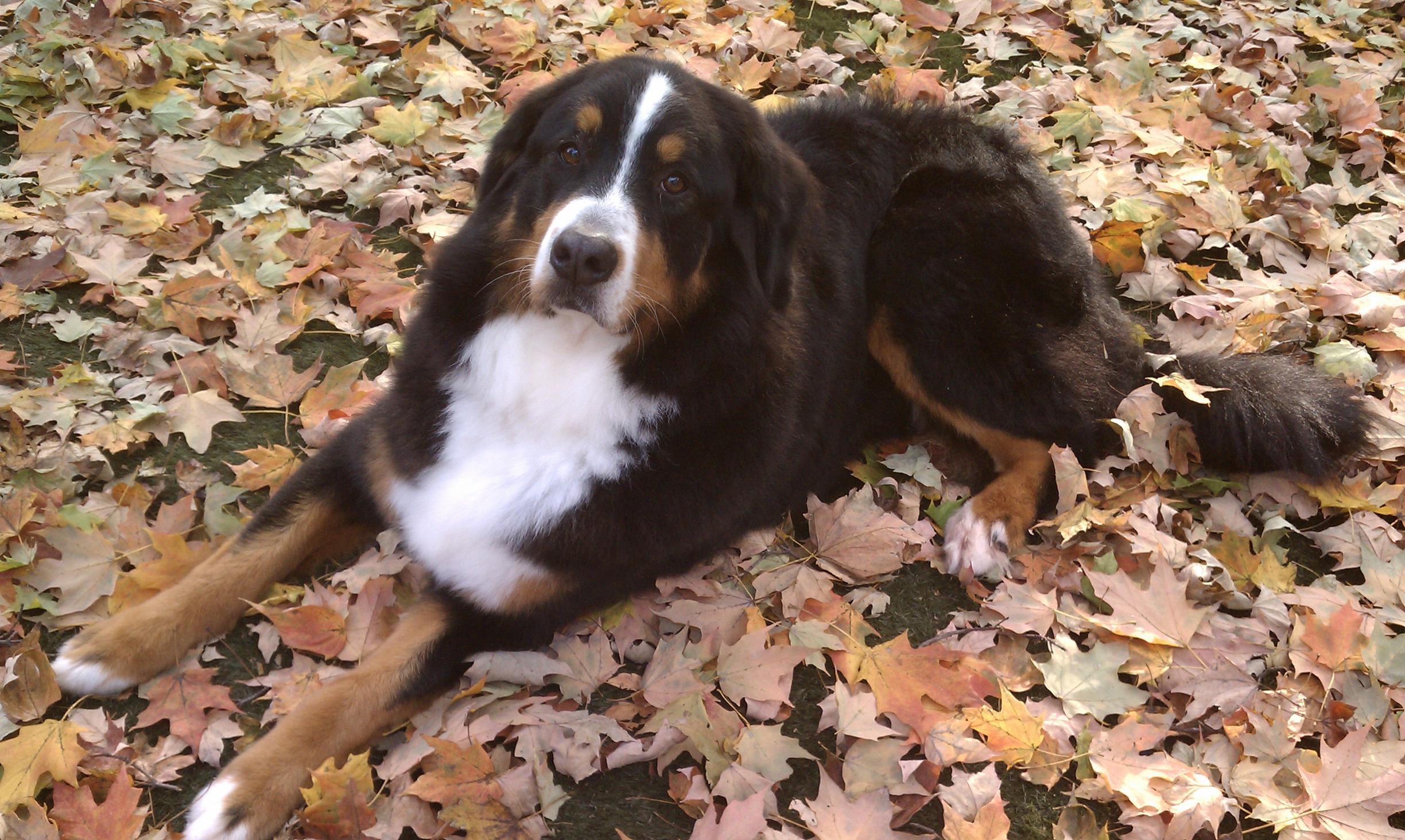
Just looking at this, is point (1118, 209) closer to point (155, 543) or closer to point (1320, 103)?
point (1320, 103)

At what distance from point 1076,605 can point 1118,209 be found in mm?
2330

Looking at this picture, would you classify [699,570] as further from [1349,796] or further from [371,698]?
[1349,796]

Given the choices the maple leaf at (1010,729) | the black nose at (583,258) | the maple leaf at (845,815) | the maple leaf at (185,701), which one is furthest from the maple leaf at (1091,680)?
the maple leaf at (185,701)

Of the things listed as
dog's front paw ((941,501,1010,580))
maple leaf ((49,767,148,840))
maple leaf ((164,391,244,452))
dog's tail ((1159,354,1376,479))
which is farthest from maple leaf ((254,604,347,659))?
dog's tail ((1159,354,1376,479))

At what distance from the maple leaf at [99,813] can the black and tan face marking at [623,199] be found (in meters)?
1.65

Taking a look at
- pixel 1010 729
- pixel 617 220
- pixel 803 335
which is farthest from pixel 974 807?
pixel 617 220

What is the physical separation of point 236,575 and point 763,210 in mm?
1978

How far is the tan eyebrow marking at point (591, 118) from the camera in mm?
2865

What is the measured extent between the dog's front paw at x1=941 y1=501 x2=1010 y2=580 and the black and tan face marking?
4.69 ft

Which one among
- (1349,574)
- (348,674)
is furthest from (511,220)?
(1349,574)

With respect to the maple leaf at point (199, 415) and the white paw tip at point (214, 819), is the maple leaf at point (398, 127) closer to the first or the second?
the maple leaf at point (199, 415)

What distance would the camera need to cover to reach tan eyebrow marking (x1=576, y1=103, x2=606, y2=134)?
2865 mm

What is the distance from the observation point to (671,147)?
2.86 meters

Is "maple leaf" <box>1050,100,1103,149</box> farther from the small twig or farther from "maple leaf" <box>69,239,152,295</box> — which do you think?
the small twig
